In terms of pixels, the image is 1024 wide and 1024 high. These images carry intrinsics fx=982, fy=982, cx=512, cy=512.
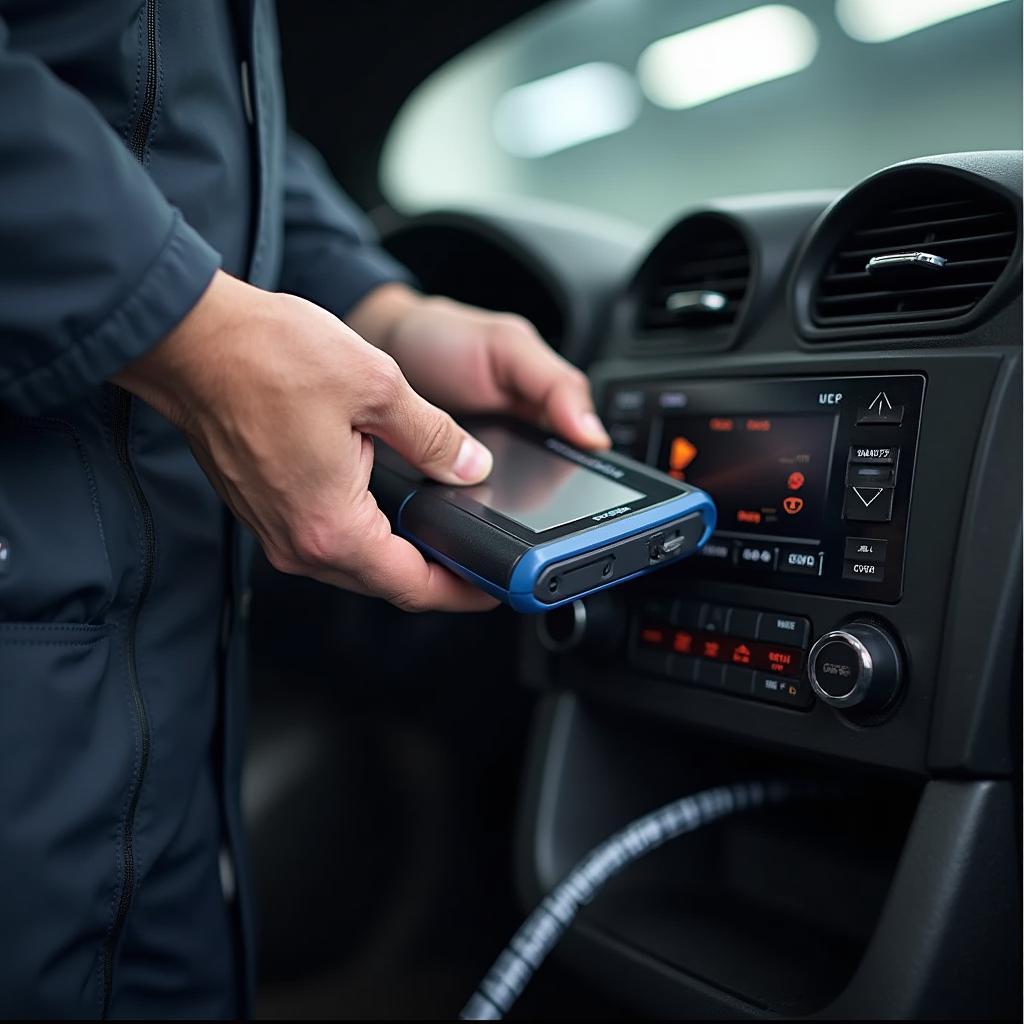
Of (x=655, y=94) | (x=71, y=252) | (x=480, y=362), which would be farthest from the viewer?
(x=655, y=94)

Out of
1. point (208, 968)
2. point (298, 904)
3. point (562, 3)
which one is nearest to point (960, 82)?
point (562, 3)

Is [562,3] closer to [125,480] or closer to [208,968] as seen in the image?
[125,480]

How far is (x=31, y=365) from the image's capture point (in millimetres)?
530

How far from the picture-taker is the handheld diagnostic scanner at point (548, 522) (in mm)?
635

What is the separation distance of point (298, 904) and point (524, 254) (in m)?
0.86

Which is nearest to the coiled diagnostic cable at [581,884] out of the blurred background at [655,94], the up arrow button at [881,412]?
the up arrow button at [881,412]

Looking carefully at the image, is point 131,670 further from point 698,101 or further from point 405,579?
point 698,101

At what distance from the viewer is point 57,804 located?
64cm

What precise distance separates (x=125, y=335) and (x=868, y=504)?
0.50m

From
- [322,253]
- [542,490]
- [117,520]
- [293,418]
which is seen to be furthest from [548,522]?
[322,253]

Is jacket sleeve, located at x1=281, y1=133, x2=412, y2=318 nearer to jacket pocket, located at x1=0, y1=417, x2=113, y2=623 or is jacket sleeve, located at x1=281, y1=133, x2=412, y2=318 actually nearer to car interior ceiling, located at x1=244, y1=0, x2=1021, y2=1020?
car interior ceiling, located at x1=244, y1=0, x2=1021, y2=1020

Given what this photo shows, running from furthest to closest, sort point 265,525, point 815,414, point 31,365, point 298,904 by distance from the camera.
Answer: point 298,904 → point 815,414 → point 265,525 → point 31,365

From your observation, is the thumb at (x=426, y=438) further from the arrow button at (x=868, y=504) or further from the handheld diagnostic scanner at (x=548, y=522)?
the arrow button at (x=868, y=504)

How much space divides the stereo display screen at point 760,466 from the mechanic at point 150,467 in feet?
0.35
